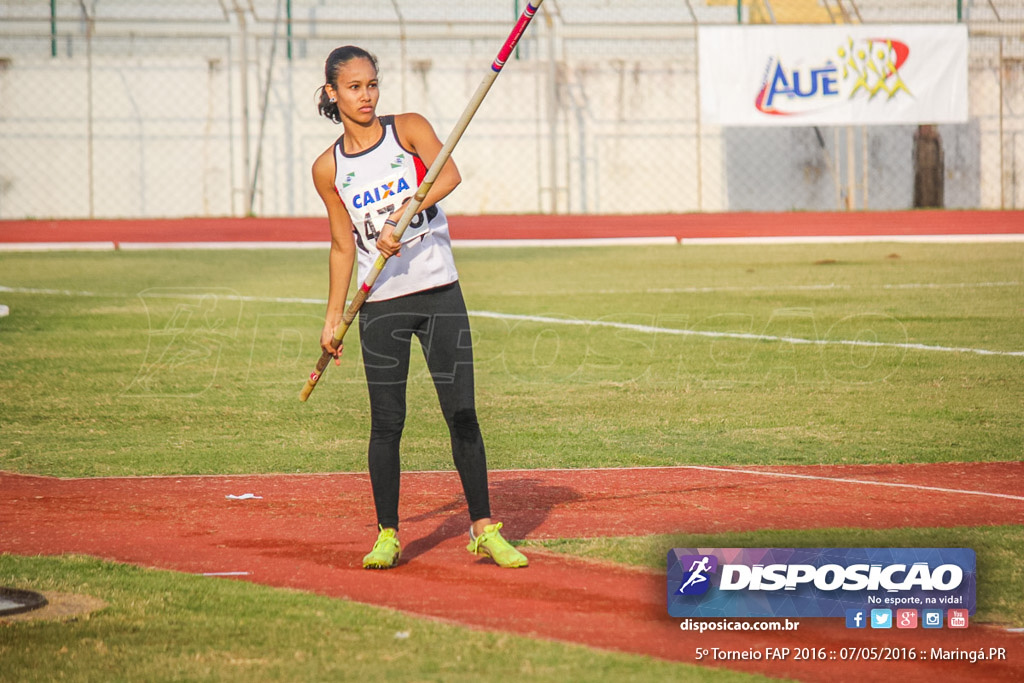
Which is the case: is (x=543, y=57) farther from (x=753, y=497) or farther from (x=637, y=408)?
(x=753, y=497)

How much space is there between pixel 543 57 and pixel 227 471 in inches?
838

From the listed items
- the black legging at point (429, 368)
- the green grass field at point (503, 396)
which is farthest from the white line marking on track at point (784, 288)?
the black legging at point (429, 368)

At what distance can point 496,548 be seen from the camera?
5.45 m

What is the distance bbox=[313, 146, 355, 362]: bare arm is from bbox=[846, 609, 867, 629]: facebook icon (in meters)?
2.37

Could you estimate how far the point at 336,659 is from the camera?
4254 mm

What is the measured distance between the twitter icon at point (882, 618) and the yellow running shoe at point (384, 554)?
6.35ft

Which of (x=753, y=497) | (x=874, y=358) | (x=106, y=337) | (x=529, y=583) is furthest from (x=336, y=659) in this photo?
(x=106, y=337)

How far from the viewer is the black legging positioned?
5504 millimetres

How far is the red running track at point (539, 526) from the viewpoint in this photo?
14.6 ft

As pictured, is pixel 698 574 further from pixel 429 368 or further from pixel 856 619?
pixel 429 368

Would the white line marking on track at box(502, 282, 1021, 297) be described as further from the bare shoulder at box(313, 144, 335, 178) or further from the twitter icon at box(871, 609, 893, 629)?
the twitter icon at box(871, 609, 893, 629)

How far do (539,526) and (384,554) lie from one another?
100 centimetres

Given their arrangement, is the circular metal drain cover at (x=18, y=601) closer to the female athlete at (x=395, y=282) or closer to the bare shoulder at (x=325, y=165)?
the female athlete at (x=395, y=282)

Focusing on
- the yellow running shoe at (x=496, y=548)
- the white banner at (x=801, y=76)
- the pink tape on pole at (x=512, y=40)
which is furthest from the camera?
the white banner at (x=801, y=76)
